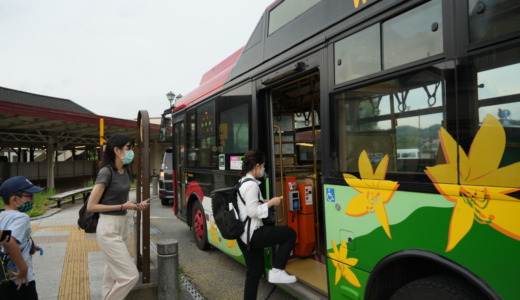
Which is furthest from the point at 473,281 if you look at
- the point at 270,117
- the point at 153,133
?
the point at 153,133

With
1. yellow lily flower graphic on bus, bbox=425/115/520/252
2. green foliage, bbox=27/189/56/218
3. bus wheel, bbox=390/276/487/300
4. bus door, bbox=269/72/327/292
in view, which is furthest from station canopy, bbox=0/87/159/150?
yellow lily flower graphic on bus, bbox=425/115/520/252

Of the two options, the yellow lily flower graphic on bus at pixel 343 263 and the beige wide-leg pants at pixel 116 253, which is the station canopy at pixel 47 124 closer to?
the beige wide-leg pants at pixel 116 253

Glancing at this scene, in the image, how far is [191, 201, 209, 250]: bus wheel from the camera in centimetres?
559

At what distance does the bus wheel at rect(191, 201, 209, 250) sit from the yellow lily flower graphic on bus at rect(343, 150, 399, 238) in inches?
135

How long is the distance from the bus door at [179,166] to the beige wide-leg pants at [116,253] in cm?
320

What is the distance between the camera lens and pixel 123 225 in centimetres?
314

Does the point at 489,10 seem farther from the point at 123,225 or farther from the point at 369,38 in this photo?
the point at 123,225

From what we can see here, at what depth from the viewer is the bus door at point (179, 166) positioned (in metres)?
6.53

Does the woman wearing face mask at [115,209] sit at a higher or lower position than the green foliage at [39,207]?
higher

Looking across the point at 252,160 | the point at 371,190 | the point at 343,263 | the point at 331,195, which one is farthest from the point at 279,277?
the point at 371,190

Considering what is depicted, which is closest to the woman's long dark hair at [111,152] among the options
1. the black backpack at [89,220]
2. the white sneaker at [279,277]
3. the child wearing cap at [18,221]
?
the black backpack at [89,220]

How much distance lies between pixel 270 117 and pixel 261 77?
0.45 meters

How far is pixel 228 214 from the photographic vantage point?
3043 mm

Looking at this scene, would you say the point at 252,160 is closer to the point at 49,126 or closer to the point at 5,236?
the point at 5,236
